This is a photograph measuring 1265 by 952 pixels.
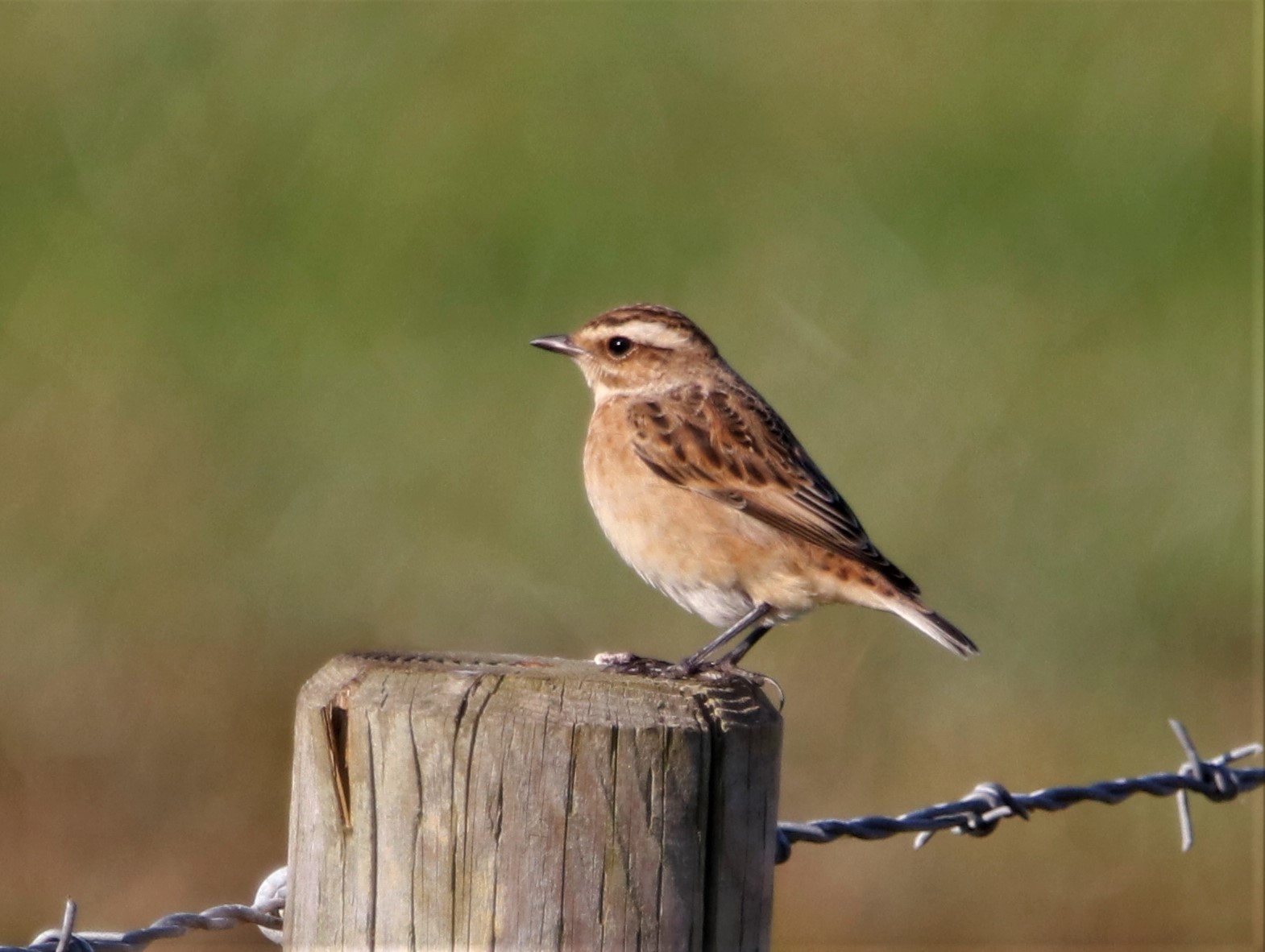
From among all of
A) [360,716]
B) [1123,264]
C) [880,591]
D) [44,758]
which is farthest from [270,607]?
[360,716]

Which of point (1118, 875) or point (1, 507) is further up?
point (1, 507)

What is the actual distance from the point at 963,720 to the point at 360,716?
305 inches

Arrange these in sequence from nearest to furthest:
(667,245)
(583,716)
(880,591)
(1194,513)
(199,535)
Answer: (583,716), (880,591), (199,535), (1194,513), (667,245)

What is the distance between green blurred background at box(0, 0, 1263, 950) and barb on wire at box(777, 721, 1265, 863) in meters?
3.33

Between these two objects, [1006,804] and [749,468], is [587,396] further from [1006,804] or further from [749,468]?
[1006,804]

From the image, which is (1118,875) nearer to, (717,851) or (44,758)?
(44,758)

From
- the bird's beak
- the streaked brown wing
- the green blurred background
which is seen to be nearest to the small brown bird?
the streaked brown wing

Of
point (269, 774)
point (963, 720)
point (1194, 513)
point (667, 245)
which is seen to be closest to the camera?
point (269, 774)

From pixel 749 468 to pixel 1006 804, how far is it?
6.20 ft

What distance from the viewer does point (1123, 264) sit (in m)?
14.7

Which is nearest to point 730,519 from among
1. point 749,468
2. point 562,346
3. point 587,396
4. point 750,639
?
point 749,468

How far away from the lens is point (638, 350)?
7.35 m

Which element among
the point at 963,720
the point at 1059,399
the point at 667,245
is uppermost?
the point at 667,245

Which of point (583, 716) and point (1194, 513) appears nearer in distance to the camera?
point (583, 716)
